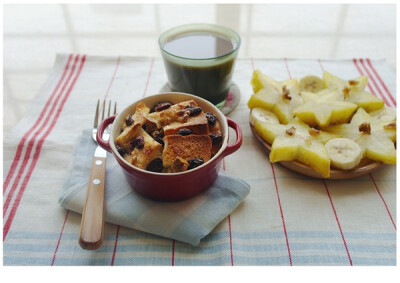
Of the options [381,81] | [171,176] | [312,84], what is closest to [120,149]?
[171,176]

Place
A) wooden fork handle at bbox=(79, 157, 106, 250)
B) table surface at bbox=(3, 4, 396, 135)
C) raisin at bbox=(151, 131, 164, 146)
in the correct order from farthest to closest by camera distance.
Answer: table surface at bbox=(3, 4, 396, 135) < raisin at bbox=(151, 131, 164, 146) < wooden fork handle at bbox=(79, 157, 106, 250)

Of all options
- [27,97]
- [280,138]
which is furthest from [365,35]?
[27,97]

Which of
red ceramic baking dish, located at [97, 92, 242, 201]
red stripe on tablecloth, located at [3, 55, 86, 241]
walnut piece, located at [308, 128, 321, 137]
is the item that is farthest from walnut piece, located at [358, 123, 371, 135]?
red stripe on tablecloth, located at [3, 55, 86, 241]

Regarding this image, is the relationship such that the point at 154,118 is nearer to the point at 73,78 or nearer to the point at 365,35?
the point at 73,78

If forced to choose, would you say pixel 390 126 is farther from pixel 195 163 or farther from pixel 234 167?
pixel 195 163

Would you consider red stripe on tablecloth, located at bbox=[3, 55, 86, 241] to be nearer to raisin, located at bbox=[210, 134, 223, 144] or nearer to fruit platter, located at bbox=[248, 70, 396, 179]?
raisin, located at bbox=[210, 134, 223, 144]

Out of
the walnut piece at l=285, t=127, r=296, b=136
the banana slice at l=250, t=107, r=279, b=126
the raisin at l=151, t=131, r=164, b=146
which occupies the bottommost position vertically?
the banana slice at l=250, t=107, r=279, b=126

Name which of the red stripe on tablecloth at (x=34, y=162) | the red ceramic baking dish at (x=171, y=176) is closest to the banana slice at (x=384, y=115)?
the red ceramic baking dish at (x=171, y=176)
